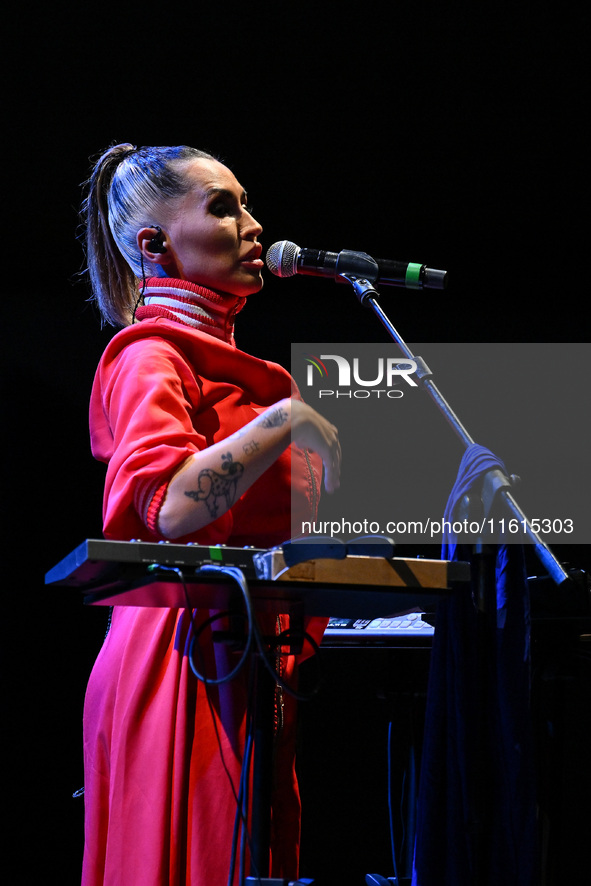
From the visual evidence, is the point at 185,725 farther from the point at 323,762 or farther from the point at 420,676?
the point at 323,762

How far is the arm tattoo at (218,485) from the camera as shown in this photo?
1251 millimetres

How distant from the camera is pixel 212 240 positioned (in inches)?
68.1

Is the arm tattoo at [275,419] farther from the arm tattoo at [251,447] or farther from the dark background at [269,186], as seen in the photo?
the dark background at [269,186]

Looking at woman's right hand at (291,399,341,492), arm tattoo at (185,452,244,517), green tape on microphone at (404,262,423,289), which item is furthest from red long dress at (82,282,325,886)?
green tape on microphone at (404,262,423,289)

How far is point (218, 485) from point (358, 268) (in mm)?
748

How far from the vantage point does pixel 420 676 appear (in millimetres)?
2561

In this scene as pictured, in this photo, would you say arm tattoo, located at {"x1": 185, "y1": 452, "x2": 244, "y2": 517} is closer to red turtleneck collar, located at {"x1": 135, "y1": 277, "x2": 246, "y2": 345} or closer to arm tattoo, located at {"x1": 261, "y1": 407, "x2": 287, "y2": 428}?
arm tattoo, located at {"x1": 261, "y1": 407, "x2": 287, "y2": 428}

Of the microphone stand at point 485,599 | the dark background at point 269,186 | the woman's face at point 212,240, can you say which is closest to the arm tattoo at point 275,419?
the microphone stand at point 485,599

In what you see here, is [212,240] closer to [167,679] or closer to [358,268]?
[358,268]

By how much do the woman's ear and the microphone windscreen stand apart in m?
0.24

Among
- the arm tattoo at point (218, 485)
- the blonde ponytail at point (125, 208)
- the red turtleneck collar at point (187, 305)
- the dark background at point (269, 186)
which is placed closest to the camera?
the arm tattoo at point (218, 485)

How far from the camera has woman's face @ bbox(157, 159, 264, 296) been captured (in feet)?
5.67

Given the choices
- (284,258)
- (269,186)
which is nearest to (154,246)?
(284,258)

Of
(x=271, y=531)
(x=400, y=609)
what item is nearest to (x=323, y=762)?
(x=271, y=531)
